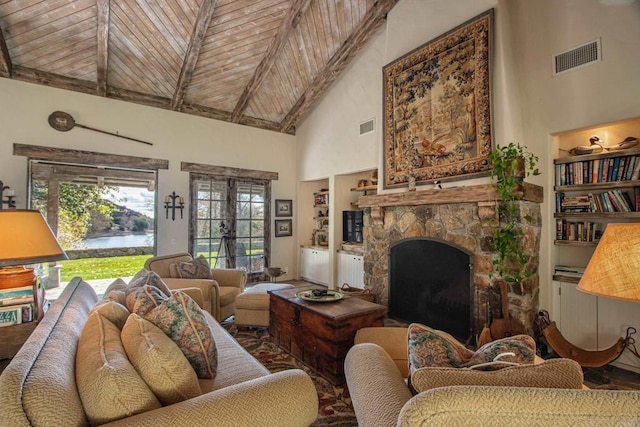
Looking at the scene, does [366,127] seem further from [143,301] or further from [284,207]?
[143,301]

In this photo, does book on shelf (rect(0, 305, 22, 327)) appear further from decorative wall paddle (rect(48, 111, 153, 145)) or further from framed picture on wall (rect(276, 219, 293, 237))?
framed picture on wall (rect(276, 219, 293, 237))

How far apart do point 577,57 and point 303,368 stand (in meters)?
3.68

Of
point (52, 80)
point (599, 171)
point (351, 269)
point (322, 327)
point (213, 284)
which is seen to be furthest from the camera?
point (351, 269)

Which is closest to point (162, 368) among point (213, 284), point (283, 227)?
point (213, 284)

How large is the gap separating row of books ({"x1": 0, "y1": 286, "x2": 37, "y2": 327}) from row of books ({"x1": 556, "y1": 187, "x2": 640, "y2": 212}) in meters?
4.22

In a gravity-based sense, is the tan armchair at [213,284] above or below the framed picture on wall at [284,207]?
below

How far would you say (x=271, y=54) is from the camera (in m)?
4.74

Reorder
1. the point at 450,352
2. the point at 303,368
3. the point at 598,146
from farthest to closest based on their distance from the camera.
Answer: the point at 598,146 < the point at 303,368 < the point at 450,352

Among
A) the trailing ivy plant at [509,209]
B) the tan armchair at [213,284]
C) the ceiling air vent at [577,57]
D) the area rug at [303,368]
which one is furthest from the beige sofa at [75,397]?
the ceiling air vent at [577,57]

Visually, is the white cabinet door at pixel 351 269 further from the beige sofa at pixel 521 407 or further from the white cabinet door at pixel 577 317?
the beige sofa at pixel 521 407

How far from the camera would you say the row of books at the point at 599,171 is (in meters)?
2.64

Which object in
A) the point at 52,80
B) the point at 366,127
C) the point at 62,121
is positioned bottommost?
the point at 62,121

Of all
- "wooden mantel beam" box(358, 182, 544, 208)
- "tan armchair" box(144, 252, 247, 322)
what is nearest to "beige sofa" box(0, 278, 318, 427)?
"tan armchair" box(144, 252, 247, 322)

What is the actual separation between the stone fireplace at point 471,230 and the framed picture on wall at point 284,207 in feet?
8.41
